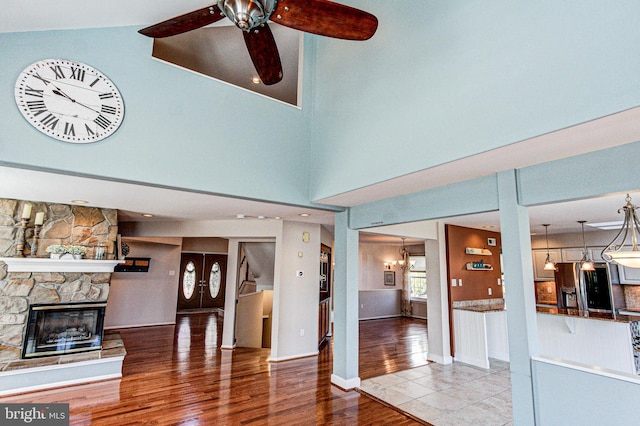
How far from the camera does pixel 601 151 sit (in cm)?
212

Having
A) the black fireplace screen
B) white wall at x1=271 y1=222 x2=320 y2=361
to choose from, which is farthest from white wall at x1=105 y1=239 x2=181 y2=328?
white wall at x1=271 y1=222 x2=320 y2=361

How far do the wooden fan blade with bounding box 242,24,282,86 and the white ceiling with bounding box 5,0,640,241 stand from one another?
108 cm

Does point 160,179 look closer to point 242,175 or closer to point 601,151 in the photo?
point 242,175

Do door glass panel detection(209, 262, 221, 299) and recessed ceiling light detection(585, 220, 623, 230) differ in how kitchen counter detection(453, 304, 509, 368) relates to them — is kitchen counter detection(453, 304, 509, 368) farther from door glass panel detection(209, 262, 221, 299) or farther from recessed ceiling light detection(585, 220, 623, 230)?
door glass panel detection(209, 262, 221, 299)

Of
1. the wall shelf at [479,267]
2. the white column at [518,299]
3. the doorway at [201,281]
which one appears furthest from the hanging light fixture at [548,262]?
the doorway at [201,281]

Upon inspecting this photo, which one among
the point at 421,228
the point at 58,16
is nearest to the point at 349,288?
the point at 421,228

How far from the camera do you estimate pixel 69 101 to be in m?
2.70

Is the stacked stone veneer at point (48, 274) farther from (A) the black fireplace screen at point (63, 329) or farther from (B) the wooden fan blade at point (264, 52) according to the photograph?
(B) the wooden fan blade at point (264, 52)

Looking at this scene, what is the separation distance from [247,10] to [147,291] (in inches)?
309

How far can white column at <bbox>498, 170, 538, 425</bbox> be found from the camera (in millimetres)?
2383

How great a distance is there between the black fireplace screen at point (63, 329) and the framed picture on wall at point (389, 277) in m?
7.34

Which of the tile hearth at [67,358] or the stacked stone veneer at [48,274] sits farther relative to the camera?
the stacked stone veneer at [48,274]

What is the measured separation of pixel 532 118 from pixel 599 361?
4.13m

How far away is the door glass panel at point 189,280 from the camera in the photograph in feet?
32.0
